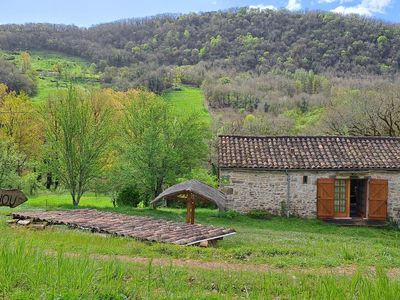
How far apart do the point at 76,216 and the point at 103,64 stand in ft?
232

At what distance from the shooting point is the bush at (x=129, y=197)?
958 inches

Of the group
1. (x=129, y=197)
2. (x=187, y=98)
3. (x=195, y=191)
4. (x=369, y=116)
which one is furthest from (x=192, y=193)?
(x=187, y=98)

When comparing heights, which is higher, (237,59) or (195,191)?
(237,59)

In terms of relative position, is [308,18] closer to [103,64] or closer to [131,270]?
[103,64]

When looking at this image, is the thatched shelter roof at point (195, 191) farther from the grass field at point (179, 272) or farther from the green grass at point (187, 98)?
the green grass at point (187, 98)

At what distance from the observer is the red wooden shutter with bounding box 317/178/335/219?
20047 millimetres

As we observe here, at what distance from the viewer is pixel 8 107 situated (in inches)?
1416

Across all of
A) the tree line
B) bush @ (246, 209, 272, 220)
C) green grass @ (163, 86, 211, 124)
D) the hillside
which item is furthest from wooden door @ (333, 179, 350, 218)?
the hillside

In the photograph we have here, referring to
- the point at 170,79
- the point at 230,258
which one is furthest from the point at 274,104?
the point at 230,258

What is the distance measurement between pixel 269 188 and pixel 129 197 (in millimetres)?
8513

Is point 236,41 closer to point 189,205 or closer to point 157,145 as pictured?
point 157,145

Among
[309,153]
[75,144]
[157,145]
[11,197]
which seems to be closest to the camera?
[11,197]

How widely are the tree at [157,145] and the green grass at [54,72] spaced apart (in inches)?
1356

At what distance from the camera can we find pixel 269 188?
2016 centimetres
